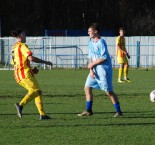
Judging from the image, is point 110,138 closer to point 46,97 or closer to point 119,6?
point 46,97

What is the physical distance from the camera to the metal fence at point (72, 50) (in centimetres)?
4128

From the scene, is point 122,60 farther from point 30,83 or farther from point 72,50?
point 72,50

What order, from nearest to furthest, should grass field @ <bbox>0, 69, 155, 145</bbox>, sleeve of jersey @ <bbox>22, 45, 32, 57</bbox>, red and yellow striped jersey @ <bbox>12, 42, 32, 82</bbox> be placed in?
1. grass field @ <bbox>0, 69, 155, 145</bbox>
2. sleeve of jersey @ <bbox>22, 45, 32, 57</bbox>
3. red and yellow striped jersey @ <bbox>12, 42, 32, 82</bbox>

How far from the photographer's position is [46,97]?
16.0 metres

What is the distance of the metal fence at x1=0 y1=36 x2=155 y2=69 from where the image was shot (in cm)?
4128

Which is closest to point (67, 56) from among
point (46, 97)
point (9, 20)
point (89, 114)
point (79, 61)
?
point (79, 61)

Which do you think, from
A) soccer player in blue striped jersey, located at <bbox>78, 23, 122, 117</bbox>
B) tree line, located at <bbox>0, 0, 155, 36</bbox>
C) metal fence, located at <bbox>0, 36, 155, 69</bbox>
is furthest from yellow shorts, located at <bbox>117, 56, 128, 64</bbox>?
tree line, located at <bbox>0, 0, 155, 36</bbox>

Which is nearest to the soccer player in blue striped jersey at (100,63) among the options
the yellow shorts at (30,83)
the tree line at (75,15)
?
the yellow shorts at (30,83)

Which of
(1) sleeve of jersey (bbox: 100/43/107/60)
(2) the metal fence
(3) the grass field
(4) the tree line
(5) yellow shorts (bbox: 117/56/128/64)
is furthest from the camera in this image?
(4) the tree line

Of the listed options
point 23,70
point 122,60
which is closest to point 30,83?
point 23,70

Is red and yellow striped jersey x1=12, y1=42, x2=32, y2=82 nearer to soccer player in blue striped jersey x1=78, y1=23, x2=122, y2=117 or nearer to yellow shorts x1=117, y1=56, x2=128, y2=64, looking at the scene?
soccer player in blue striped jersey x1=78, y1=23, x2=122, y2=117

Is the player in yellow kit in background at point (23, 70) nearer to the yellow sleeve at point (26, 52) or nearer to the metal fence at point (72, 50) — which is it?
the yellow sleeve at point (26, 52)

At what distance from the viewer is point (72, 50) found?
42531 mm

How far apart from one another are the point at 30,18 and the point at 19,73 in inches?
1743
